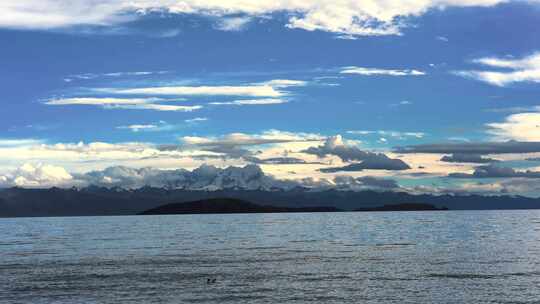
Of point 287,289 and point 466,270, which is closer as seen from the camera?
point 287,289

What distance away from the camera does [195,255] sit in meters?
117

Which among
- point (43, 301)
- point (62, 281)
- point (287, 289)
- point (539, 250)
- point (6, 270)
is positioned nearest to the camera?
point (43, 301)

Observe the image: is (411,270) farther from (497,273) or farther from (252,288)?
(252,288)

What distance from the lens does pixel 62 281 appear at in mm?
78375

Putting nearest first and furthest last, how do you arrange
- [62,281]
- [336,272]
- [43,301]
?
[43,301] → [62,281] → [336,272]

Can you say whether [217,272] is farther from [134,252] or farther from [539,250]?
[539,250]

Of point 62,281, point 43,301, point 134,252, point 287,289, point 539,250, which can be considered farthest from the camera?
point 134,252

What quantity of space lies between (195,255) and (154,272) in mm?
30058

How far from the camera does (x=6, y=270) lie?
93.4 metres

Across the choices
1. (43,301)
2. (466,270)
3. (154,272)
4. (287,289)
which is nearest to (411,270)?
(466,270)

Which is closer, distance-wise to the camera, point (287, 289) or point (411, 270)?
point (287, 289)

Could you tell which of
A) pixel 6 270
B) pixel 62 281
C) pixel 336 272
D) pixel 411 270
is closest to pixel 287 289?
pixel 336 272

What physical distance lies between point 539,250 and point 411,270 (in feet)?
142

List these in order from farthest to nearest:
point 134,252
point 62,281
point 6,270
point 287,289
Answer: point 134,252 → point 6,270 → point 62,281 → point 287,289
